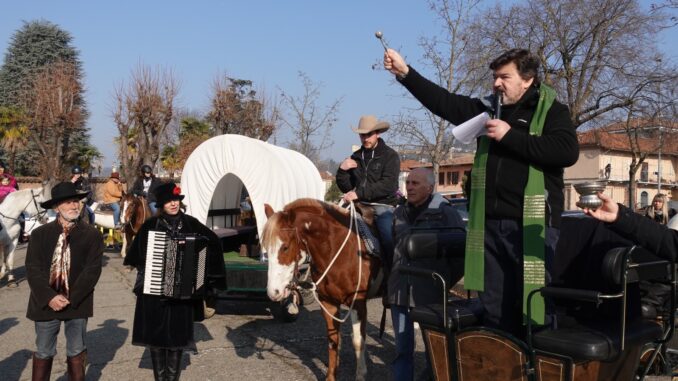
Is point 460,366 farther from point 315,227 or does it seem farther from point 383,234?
point 383,234

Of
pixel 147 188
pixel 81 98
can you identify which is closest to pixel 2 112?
pixel 81 98

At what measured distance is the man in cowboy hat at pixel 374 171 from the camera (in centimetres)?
655

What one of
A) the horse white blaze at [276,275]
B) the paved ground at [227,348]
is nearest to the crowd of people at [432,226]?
the horse white blaze at [276,275]

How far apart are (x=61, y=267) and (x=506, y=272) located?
11.8ft

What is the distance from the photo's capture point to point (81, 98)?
34812 mm

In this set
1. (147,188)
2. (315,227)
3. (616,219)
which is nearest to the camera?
(616,219)

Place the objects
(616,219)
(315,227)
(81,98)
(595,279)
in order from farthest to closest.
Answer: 1. (81,98)
2. (315,227)
3. (595,279)
4. (616,219)

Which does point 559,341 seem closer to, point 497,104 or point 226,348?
point 497,104

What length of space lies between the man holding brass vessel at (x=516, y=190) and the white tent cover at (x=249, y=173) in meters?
5.15

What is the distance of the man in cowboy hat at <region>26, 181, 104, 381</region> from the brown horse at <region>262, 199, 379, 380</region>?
161cm

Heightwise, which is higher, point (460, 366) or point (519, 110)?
point (519, 110)

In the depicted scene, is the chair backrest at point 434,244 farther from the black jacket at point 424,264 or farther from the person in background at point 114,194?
the person in background at point 114,194

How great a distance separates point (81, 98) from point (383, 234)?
32.8 metres

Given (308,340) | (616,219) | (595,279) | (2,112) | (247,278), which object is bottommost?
(308,340)
